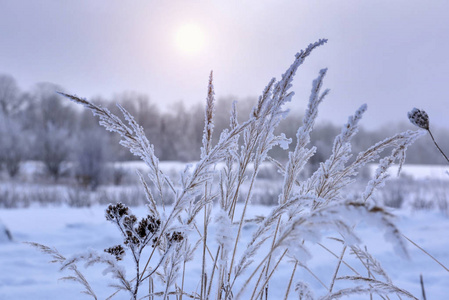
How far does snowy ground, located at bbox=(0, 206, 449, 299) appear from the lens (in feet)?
6.05

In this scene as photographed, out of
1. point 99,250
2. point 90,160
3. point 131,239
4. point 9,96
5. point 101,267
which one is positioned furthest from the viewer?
point 9,96

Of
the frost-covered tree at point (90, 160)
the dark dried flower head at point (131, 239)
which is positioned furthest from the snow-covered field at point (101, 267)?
the frost-covered tree at point (90, 160)

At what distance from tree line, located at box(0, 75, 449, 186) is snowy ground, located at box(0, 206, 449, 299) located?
11.3 m

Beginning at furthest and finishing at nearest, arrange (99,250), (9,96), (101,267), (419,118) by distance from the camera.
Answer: (9,96) < (99,250) < (101,267) < (419,118)

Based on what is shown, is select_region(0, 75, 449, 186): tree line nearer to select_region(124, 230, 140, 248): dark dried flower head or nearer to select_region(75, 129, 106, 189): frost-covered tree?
select_region(75, 129, 106, 189): frost-covered tree

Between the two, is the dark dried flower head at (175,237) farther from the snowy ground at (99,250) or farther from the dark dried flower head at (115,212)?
the snowy ground at (99,250)

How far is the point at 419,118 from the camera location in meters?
0.99

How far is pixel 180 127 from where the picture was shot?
125 feet

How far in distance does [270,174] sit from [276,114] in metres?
16.7

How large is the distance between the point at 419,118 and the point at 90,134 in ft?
56.2

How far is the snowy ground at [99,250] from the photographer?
1845 mm

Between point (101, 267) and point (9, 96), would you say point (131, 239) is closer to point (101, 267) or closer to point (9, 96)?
Answer: point (101, 267)

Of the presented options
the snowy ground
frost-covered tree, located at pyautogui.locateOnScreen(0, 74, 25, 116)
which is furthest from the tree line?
the snowy ground

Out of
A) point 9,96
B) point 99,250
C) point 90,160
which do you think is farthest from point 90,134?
point 9,96
